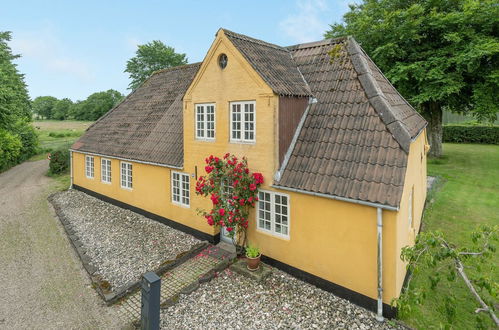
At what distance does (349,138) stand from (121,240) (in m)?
10.3

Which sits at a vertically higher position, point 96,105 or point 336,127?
point 96,105

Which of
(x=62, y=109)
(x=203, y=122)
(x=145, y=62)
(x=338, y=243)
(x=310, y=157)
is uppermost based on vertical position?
Result: (x=62, y=109)

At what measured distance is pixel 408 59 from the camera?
77.4 ft

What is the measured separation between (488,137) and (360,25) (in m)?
27.9

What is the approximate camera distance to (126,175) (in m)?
15.9

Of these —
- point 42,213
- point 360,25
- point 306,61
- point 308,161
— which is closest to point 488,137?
point 360,25

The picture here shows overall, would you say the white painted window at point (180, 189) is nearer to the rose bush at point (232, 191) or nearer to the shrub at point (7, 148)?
the rose bush at point (232, 191)

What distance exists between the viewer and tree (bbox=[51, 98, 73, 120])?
4144 inches

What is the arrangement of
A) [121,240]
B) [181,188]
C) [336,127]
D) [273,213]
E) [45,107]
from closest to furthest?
[336,127] < [273,213] < [121,240] < [181,188] < [45,107]

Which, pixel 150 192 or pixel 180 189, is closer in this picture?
pixel 180 189

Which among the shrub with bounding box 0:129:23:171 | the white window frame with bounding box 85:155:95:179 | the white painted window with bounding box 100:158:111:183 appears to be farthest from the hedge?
the shrub with bounding box 0:129:23:171

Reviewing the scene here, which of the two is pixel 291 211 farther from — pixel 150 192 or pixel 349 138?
pixel 150 192

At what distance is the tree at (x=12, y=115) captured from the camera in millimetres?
22903

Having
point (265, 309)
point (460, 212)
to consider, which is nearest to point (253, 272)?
point (265, 309)
